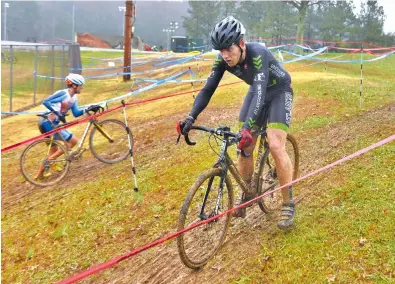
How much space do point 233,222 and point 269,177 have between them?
792 mm

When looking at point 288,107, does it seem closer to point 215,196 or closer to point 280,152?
point 280,152

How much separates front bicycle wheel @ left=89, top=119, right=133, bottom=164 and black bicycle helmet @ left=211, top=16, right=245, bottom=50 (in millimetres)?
5018

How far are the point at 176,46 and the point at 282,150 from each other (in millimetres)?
59371

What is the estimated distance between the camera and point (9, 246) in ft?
20.6

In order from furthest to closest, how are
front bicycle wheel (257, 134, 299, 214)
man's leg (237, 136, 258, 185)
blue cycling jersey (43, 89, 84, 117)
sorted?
blue cycling jersey (43, 89, 84, 117), front bicycle wheel (257, 134, 299, 214), man's leg (237, 136, 258, 185)

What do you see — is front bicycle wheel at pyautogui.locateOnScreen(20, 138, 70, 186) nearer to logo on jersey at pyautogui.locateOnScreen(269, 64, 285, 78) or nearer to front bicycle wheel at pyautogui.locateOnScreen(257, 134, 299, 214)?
front bicycle wheel at pyautogui.locateOnScreen(257, 134, 299, 214)

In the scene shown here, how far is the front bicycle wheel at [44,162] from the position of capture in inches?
329

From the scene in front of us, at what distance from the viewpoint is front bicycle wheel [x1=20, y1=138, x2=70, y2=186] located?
8.35m

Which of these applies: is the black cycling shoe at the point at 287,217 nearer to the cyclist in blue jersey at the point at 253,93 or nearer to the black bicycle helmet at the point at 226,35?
the cyclist in blue jersey at the point at 253,93

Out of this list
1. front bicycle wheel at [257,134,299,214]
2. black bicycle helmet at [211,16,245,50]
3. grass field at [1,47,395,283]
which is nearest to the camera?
black bicycle helmet at [211,16,245,50]

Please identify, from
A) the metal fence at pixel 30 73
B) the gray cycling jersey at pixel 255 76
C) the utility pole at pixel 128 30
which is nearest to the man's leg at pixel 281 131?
the gray cycling jersey at pixel 255 76

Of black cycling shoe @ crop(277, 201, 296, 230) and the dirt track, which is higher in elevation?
black cycling shoe @ crop(277, 201, 296, 230)

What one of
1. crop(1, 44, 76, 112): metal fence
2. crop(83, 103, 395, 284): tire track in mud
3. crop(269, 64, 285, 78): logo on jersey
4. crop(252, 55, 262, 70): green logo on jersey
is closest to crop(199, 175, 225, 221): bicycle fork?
crop(83, 103, 395, 284): tire track in mud

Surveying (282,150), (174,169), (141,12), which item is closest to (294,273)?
(282,150)
